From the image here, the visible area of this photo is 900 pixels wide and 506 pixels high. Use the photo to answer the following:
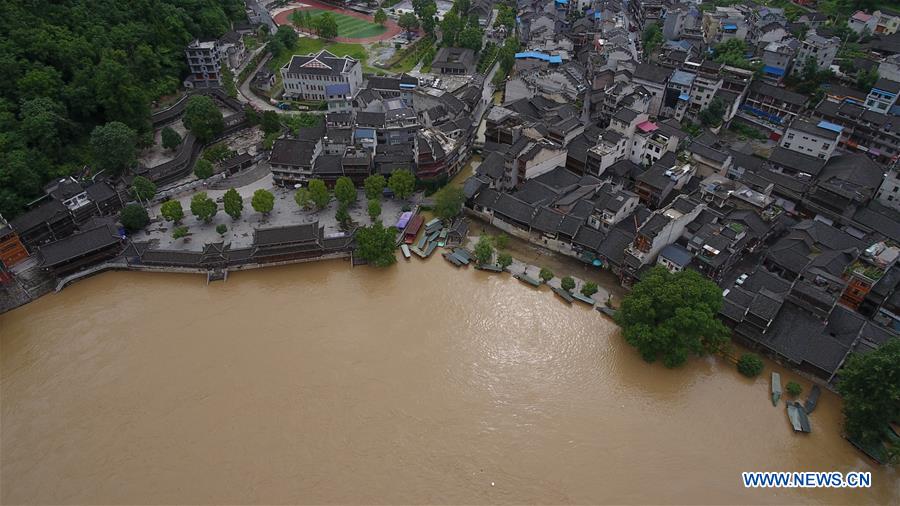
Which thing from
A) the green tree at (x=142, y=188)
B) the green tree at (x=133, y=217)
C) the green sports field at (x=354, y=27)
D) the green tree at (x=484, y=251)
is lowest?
the green tree at (x=484, y=251)

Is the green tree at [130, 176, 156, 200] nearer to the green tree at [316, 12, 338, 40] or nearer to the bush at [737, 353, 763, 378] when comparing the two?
the green tree at [316, 12, 338, 40]

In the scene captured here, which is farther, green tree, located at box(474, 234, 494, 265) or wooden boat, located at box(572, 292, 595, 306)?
green tree, located at box(474, 234, 494, 265)

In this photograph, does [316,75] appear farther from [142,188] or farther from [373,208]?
[373,208]

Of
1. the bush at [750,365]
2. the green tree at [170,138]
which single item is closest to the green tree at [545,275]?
the bush at [750,365]

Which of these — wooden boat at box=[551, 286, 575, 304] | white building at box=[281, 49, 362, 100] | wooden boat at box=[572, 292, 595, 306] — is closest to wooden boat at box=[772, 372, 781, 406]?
wooden boat at box=[572, 292, 595, 306]

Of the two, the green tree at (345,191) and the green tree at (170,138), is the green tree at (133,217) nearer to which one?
the green tree at (170,138)
